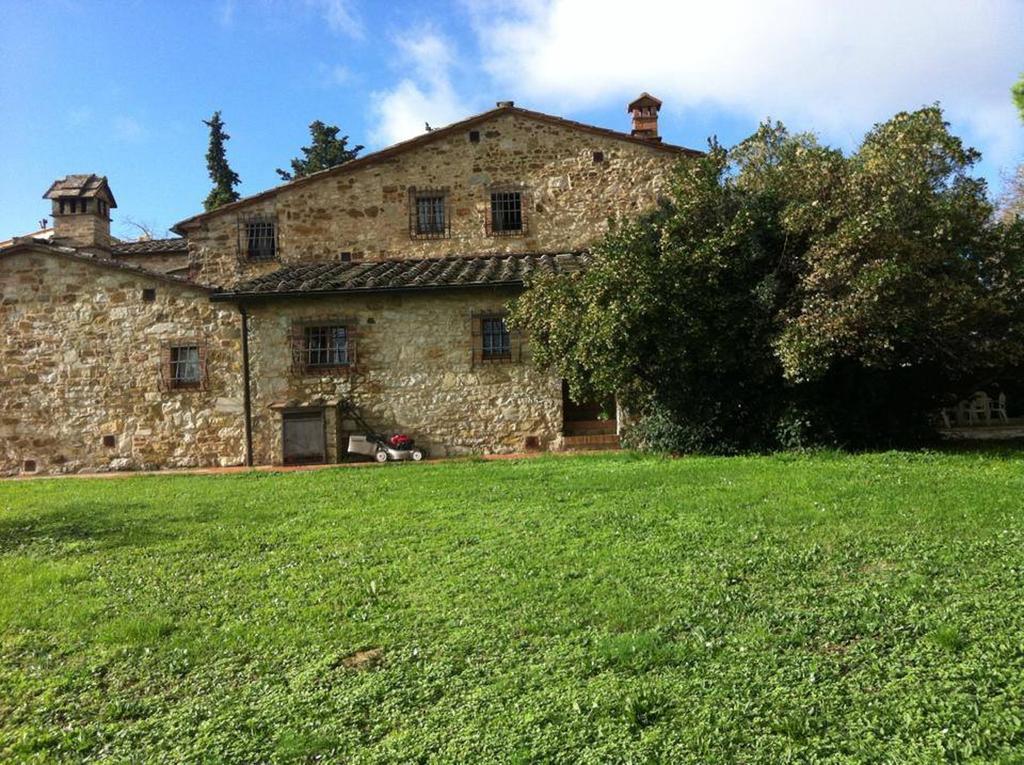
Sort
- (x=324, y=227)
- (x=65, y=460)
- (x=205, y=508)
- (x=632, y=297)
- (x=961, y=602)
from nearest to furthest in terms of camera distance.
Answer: (x=961, y=602) → (x=205, y=508) → (x=632, y=297) → (x=65, y=460) → (x=324, y=227)

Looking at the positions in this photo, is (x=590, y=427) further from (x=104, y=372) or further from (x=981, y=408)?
(x=981, y=408)

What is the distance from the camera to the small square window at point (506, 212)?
17.8 m

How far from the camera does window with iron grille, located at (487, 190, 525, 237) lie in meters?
17.8

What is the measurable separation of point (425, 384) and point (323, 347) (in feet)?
7.60

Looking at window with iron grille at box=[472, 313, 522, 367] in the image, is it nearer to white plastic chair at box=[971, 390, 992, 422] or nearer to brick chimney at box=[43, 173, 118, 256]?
white plastic chair at box=[971, 390, 992, 422]

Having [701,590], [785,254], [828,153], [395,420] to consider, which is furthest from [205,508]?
[828,153]

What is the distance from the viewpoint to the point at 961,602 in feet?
14.7

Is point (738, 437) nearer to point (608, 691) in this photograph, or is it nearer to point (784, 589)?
point (784, 589)

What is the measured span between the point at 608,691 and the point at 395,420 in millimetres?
11802

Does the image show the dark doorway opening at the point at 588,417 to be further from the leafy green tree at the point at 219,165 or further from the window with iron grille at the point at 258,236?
the leafy green tree at the point at 219,165

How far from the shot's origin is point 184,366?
51.6 feet

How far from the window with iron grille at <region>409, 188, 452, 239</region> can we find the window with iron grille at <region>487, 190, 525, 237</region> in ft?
3.51

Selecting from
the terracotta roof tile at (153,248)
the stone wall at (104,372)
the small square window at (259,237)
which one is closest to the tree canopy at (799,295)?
the stone wall at (104,372)

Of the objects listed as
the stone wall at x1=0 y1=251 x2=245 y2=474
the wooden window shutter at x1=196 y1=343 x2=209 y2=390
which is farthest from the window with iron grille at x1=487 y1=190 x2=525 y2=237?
the wooden window shutter at x1=196 y1=343 x2=209 y2=390
